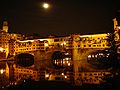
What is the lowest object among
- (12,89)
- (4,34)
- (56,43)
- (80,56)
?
(12,89)

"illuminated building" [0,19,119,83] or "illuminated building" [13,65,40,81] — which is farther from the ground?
"illuminated building" [0,19,119,83]

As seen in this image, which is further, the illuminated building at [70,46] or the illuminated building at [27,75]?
the illuminated building at [70,46]

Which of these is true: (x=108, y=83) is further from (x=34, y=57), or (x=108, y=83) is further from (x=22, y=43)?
(x=22, y=43)

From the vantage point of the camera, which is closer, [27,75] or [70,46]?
[27,75]

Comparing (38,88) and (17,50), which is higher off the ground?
(17,50)

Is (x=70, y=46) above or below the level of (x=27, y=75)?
above

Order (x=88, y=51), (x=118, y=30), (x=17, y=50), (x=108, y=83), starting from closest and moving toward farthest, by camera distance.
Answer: (x=108, y=83) → (x=118, y=30) → (x=88, y=51) → (x=17, y=50)

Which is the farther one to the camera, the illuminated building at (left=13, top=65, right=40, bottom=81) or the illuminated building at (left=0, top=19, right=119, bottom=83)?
the illuminated building at (left=0, top=19, right=119, bottom=83)

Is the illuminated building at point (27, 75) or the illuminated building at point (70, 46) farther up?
the illuminated building at point (70, 46)

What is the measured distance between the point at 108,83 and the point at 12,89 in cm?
551

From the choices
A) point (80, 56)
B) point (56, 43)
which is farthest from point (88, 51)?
point (56, 43)

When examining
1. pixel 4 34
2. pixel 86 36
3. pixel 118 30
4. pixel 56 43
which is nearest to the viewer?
pixel 118 30

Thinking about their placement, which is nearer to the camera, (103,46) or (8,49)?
(103,46)

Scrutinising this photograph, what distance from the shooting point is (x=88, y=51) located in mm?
28984
